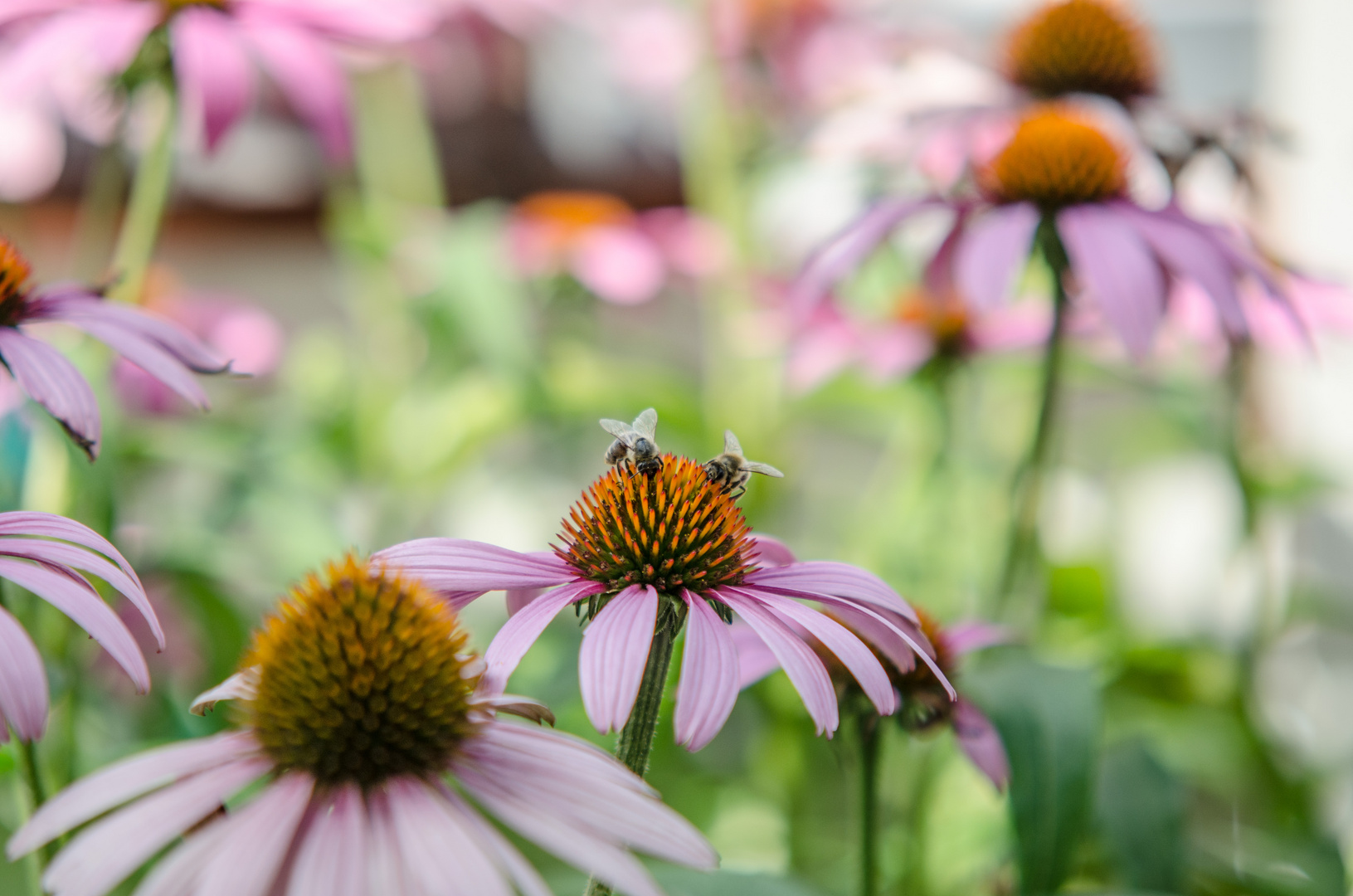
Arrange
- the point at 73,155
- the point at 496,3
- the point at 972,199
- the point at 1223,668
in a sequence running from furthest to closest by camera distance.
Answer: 1. the point at 73,155
2. the point at 496,3
3. the point at 1223,668
4. the point at 972,199

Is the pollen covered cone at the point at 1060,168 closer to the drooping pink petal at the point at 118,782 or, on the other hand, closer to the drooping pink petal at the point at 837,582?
the drooping pink petal at the point at 837,582

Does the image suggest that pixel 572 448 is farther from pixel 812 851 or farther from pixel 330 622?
pixel 330 622

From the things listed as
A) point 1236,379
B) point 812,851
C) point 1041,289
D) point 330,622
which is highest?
point 1041,289

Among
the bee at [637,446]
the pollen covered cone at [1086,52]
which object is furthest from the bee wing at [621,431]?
the pollen covered cone at [1086,52]

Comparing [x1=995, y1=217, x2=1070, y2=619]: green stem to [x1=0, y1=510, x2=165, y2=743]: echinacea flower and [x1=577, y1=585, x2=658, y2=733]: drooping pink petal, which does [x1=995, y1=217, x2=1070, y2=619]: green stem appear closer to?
[x1=577, y1=585, x2=658, y2=733]: drooping pink petal

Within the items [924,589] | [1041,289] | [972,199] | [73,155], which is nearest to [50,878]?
[972,199]

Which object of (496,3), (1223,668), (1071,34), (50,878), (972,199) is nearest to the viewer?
(50,878)

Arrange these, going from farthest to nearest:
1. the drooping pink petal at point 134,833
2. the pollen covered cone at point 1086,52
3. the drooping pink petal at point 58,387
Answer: the pollen covered cone at point 1086,52, the drooping pink petal at point 58,387, the drooping pink petal at point 134,833

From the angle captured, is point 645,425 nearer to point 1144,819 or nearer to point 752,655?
point 752,655
